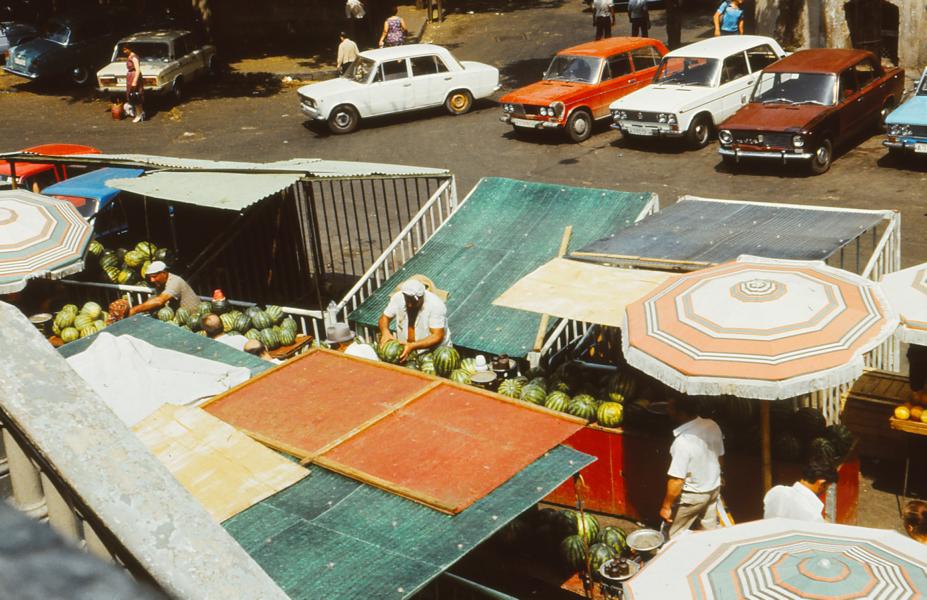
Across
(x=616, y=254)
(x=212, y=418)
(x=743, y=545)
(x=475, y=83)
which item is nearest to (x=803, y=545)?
(x=743, y=545)

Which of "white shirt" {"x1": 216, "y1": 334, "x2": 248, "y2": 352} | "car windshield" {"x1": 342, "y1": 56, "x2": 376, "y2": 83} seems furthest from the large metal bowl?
"car windshield" {"x1": 342, "y1": 56, "x2": 376, "y2": 83}

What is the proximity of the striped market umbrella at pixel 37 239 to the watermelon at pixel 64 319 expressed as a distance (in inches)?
52.2

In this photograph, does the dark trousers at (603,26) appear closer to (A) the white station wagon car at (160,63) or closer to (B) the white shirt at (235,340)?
(A) the white station wagon car at (160,63)

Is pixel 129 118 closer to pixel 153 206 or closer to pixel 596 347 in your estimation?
pixel 153 206

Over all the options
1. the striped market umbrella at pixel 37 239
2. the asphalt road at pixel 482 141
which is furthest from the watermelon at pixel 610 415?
the asphalt road at pixel 482 141

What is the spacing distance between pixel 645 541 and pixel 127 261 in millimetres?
9576

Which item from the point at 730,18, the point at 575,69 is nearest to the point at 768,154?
the point at 575,69

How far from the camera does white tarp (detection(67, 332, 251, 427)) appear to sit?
8266 millimetres

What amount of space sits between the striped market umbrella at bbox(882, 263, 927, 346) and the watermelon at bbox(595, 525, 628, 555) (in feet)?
9.18

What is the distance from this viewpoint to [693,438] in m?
7.83

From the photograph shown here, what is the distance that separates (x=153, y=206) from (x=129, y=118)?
41.6 ft

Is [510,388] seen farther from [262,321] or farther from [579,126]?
[579,126]

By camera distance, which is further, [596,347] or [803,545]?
[596,347]

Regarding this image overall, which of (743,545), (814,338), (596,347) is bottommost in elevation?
(596,347)
